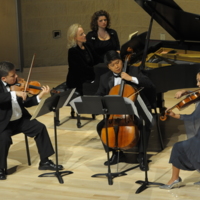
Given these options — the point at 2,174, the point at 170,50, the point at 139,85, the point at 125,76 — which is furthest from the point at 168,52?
the point at 2,174

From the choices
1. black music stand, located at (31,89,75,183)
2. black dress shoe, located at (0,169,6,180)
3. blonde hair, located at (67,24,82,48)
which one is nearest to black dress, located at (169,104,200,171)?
black music stand, located at (31,89,75,183)

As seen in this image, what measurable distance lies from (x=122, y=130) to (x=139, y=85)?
573 millimetres

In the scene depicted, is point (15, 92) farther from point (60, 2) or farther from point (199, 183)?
point (60, 2)

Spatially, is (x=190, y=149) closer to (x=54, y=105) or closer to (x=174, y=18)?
(x=54, y=105)

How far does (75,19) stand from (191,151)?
6.29m

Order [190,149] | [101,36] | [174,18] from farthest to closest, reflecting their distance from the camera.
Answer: [101,36] < [174,18] < [190,149]

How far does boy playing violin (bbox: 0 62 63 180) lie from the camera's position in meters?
4.02

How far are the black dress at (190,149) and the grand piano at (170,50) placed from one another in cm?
105

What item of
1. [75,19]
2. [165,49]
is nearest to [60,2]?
[75,19]

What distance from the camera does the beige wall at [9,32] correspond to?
886 centimetres

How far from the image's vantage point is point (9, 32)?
9031mm

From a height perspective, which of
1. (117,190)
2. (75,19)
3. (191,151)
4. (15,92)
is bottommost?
(117,190)

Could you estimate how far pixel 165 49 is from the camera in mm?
5652

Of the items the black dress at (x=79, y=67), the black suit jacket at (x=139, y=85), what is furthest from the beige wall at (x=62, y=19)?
the black suit jacket at (x=139, y=85)
